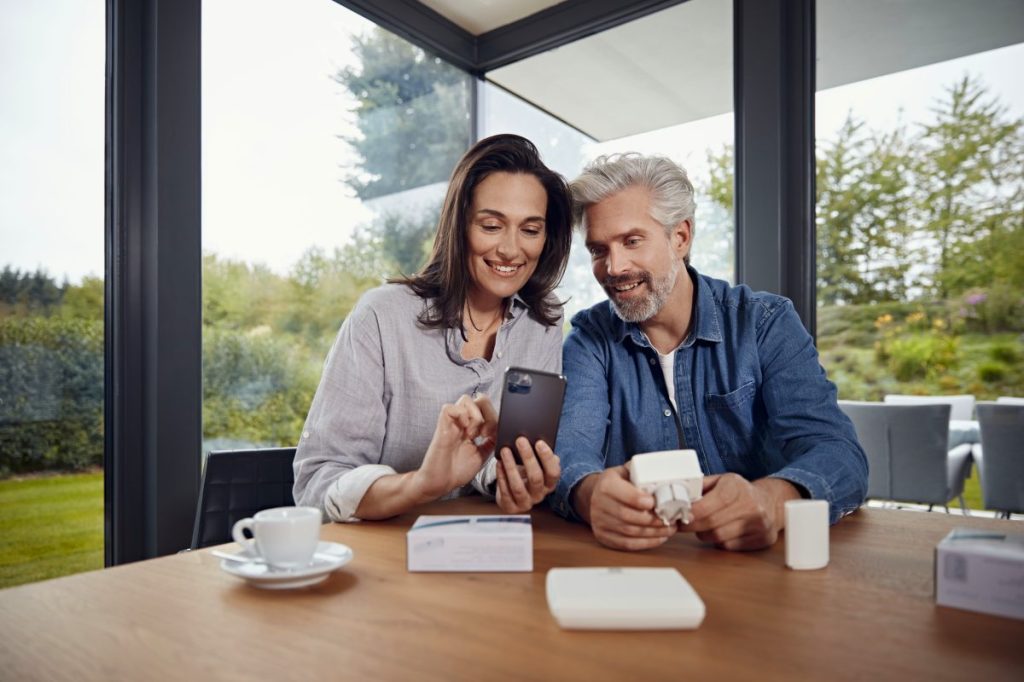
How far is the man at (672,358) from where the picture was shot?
1.45 m

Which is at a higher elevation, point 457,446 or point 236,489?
point 457,446

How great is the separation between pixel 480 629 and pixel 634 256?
1.09m

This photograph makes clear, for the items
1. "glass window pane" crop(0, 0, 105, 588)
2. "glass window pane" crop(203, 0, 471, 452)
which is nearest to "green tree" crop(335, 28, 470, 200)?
"glass window pane" crop(203, 0, 471, 452)

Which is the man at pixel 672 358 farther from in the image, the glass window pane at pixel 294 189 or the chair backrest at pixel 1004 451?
the glass window pane at pixel 294 189

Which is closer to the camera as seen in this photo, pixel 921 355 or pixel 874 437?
pixel 921 355

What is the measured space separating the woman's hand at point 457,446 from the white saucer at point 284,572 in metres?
0.28

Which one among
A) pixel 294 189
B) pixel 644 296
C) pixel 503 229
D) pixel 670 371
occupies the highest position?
pixel 294 189

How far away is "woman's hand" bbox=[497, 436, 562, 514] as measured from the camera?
1148 mm

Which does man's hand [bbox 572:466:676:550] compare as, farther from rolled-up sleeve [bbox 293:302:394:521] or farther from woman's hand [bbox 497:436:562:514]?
rolled-up sleeve [bbox 293:302:394:521]

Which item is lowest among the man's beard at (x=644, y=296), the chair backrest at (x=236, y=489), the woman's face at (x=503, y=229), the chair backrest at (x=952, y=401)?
the chair backrest at (x=236, y=489)

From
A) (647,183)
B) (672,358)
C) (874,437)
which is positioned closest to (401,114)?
(647,183)

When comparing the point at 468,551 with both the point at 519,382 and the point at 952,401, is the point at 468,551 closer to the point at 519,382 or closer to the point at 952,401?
the point at 519,382

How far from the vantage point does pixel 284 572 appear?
86 centimetres

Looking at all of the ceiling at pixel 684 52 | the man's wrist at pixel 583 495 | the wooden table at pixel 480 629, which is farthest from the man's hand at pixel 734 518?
the ceiling at pixel 684 52
